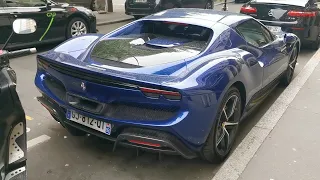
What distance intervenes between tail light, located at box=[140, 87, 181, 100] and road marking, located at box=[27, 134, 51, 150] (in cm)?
157

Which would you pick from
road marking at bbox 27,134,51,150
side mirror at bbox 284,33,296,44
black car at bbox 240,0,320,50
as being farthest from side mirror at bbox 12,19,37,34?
black car at bbox 240,0,320,50

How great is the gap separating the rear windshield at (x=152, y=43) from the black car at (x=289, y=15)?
160 inches

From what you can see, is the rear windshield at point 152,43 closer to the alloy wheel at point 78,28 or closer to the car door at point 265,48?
the car door at point 265,48

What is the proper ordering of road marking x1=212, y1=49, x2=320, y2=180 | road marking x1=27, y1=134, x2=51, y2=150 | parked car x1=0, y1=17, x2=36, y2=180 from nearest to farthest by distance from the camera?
1. parked car x1=0, y1=17, x2=36, y2=180
2. road marking x1=212, y1=49, x2=320, y2=180
3. road marking x1=27, y1=134, x2=51, y2=150

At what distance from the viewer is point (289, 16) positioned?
7.30 m

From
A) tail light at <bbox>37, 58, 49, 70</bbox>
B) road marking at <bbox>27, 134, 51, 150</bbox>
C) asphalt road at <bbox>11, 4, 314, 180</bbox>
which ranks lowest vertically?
asphalt road at <bbox>11, 4, 314, 180</bbox>

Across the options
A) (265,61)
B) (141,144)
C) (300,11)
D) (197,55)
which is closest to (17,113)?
(141,144)

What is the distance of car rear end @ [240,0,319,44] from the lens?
24.0 ft

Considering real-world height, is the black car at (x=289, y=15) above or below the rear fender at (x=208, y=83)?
above

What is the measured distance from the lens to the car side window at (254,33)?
3.86 metres

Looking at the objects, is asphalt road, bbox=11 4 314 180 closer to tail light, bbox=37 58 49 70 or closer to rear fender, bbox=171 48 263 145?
rear fender, bbox=171 48 263 145

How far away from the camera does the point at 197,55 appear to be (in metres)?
3.08

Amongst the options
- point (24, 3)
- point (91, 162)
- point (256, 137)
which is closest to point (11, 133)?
point (91, 162)

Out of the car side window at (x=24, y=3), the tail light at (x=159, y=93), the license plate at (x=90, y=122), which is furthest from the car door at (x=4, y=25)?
→ the tail light at (x=159, y=93)
